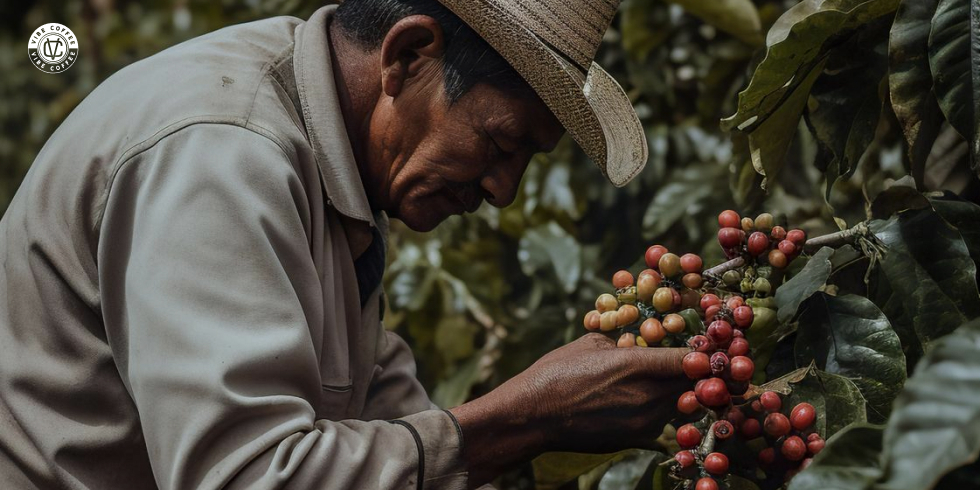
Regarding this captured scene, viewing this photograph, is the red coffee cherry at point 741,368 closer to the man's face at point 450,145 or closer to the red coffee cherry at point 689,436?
the red coffee cherry at point 689,436

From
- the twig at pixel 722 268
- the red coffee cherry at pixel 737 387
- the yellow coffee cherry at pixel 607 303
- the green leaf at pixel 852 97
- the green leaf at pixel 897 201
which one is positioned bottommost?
the red coffee cherry at pixel 737 387

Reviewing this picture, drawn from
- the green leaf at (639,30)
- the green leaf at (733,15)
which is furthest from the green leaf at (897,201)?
the green leaf at (639,30)

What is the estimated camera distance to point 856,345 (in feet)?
4.41

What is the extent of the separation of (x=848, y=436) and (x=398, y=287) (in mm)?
1856

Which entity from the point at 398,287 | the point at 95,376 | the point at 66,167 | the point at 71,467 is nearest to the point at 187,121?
the point at 66,167

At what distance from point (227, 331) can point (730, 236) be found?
0.61m

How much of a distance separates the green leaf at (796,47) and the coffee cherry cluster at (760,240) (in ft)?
0.39

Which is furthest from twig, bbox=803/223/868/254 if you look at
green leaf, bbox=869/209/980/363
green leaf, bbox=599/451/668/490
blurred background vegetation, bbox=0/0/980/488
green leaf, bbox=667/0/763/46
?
green leaf, bbox=667/0/763/46

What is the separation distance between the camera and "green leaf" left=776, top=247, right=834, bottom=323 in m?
1.35

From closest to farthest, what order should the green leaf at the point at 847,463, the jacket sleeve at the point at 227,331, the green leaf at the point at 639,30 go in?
1. the green leaf at the point at 847,463
2. the jacket sleeve at the point at 227,331
3. the green leaf at the point at 639,30

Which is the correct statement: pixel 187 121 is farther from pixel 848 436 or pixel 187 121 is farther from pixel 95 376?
pixel 848 436

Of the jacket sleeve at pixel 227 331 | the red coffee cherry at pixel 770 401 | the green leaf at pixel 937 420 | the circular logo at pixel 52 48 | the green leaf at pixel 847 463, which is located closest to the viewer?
the green leaf at pixel 937 420

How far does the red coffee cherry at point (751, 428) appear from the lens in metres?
1.29

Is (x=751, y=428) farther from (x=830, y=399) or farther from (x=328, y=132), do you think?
(x=328, y=132)
